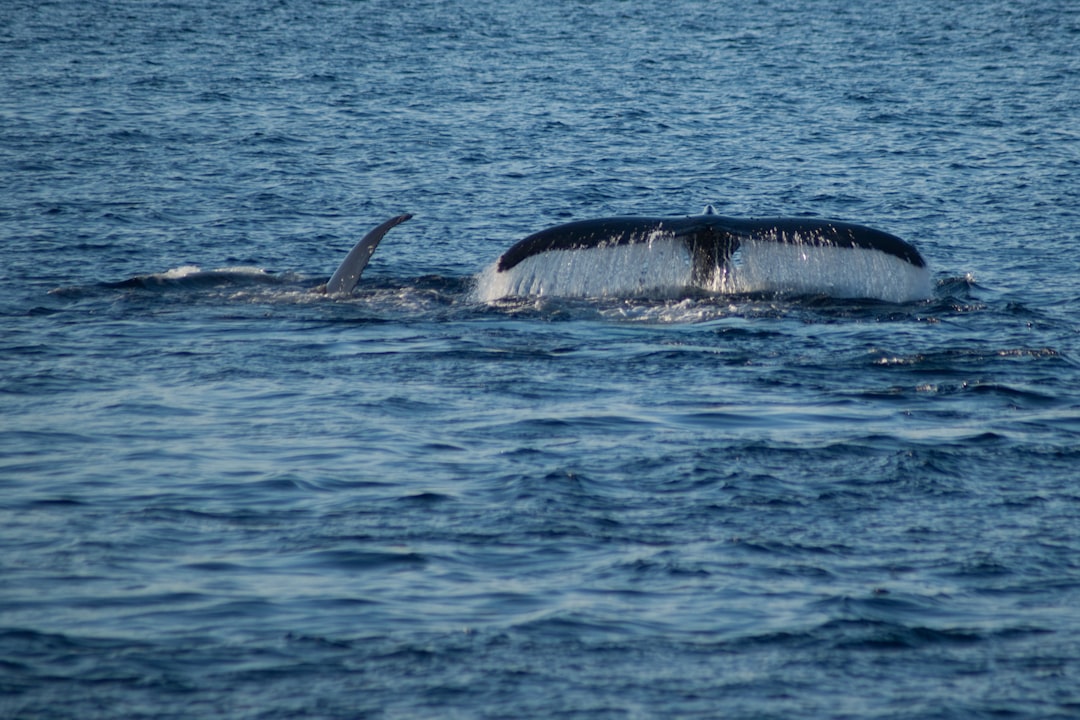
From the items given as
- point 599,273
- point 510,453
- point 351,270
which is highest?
point 599,273

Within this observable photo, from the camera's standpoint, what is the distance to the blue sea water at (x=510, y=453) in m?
7.06

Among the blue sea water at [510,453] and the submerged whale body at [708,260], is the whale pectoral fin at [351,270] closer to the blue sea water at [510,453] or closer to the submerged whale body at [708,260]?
the blue sea water at [510,453]

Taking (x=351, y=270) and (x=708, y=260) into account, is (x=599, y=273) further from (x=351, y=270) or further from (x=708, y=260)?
(x=351, y=270)

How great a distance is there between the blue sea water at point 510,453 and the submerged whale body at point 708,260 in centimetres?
26

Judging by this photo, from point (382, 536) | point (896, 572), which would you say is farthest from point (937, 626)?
point (382, 536)

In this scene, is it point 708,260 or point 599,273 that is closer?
point 599,273

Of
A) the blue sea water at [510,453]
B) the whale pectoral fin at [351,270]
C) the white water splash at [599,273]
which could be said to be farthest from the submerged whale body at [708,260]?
the whale pectoral fin at [351,270]

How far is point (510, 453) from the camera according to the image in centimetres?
1025

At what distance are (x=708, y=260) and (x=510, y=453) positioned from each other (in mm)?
5290

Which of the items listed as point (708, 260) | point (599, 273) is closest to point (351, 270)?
point (599, 273)

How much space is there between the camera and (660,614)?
25.0 feet

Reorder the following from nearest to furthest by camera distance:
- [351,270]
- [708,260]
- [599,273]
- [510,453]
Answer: [510,453] → [599,273] → [708,260] → [351,270]

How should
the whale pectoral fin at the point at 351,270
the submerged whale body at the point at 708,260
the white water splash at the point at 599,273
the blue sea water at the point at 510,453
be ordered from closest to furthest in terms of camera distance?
the blue sea water at the point at 510,453
the submerged whale body at the point at 708,260
the white water splash at the point at 599,273
the whale pectoral fin at the point at 351,270

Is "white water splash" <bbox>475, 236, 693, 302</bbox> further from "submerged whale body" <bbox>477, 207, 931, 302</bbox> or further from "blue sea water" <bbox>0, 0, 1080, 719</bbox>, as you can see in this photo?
"blue sea water" <bbox>0, 0, 1080, 719</bbox>
